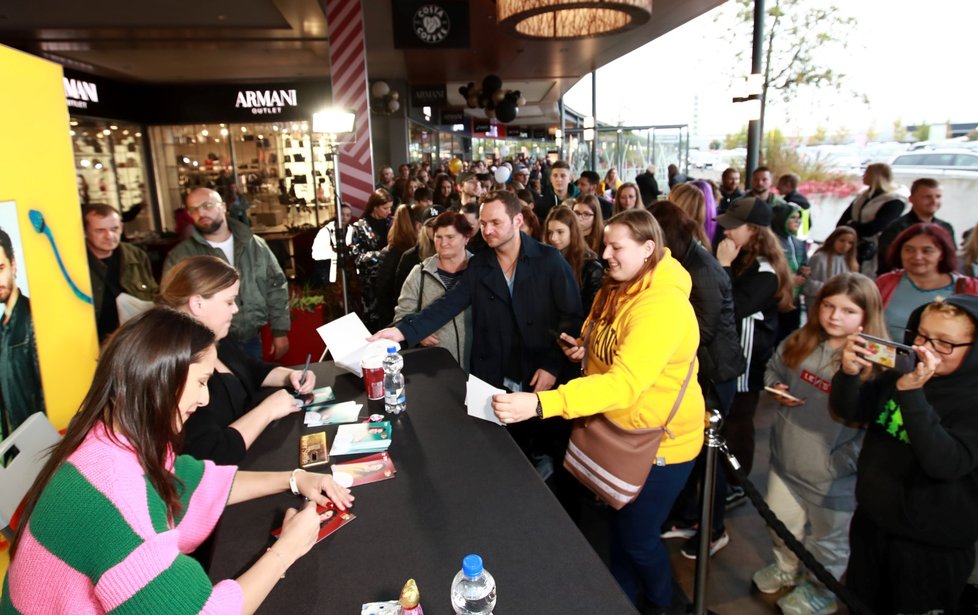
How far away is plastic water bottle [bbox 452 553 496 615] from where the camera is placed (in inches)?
44.0

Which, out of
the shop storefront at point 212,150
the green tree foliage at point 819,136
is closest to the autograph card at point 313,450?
the green tree foliage at point 819,136

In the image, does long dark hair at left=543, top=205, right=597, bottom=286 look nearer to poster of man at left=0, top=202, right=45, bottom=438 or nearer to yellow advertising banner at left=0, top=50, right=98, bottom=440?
yellow advertising banner at left=0, top=50, right=98, bottom=440

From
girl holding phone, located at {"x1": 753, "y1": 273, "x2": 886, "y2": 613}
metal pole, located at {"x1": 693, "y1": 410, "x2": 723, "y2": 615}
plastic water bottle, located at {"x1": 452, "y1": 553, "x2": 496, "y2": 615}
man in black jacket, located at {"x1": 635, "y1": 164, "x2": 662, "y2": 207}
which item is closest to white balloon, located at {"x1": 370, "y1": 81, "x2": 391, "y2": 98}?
man in black jacket, located at {"x1": 635, "y1": 164, "x2": 662, "y2": 207}

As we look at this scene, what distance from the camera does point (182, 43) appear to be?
25.3 ft

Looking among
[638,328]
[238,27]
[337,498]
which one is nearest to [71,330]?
[337,498]

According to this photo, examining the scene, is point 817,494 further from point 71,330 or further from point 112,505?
point 71,330

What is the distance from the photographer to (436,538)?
1384 mm

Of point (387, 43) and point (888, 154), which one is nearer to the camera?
point (888, 154)

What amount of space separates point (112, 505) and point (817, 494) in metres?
2.42

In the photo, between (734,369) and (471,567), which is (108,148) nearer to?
(734,369)

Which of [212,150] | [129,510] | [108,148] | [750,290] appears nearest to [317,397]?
[129,510]

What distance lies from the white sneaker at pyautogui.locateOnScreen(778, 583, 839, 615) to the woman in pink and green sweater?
2.03 metres

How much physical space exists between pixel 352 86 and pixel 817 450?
5.85 meters

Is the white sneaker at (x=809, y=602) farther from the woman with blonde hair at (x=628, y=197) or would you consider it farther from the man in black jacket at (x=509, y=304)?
the woman with blonde hair at (x=628, y=197)
